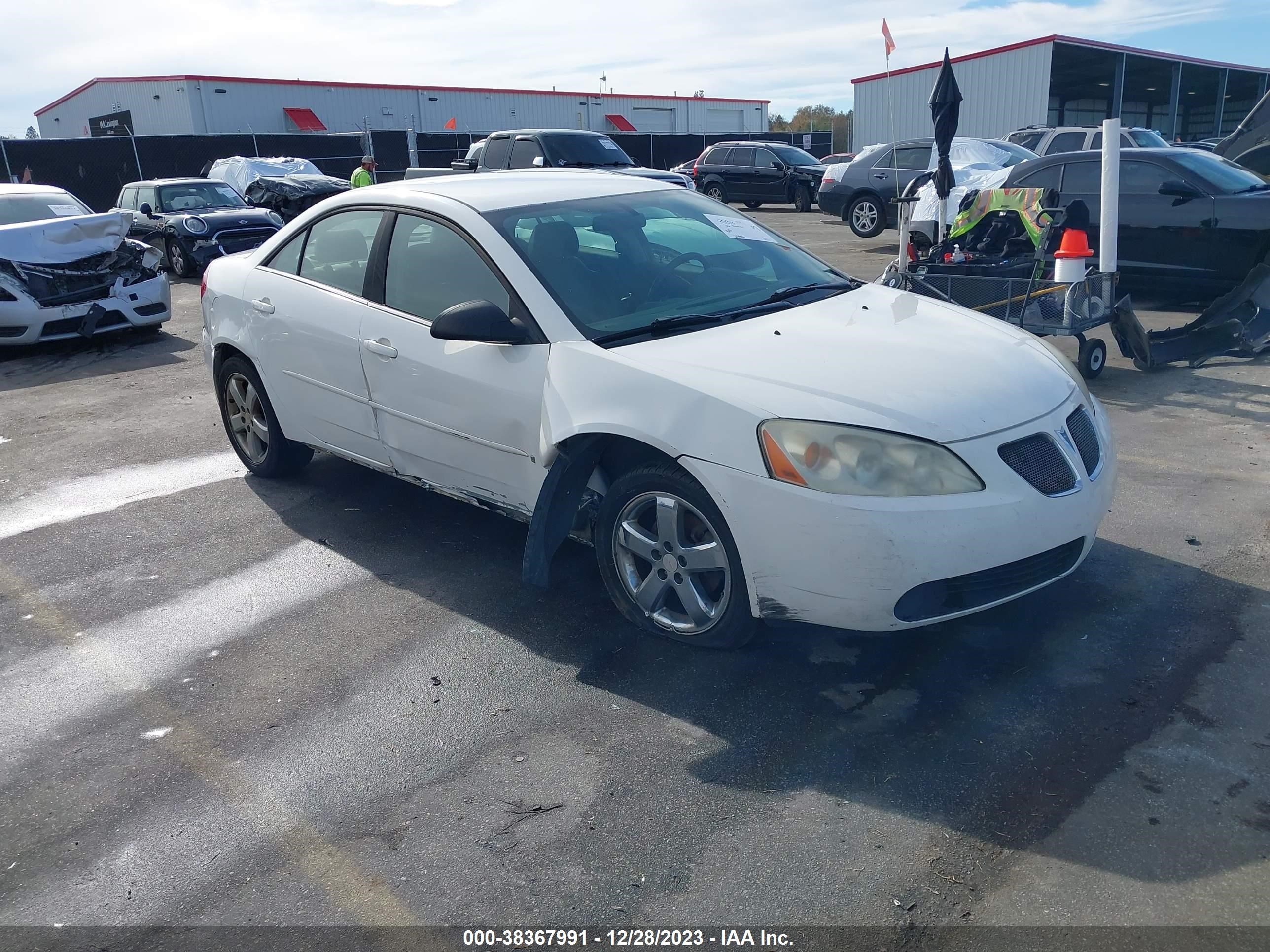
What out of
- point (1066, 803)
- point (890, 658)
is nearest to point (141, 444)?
point (890, 658)

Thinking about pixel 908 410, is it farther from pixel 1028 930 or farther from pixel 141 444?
pixel 141 444

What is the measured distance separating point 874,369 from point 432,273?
1981 mm

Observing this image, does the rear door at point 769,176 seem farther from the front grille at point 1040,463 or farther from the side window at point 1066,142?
the front grille at point 1040,463

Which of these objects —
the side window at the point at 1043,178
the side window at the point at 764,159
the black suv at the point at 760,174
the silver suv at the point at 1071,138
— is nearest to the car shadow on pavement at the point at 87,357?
the side window at the point at 1043,178

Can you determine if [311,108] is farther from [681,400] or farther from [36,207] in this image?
[681,400]

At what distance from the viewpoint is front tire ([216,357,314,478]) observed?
5605 millimetres

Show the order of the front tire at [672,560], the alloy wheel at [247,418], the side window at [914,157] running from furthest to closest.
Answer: the side window at [914,157] < the alloy wheel at [247,418] < the front tire at [672,560]

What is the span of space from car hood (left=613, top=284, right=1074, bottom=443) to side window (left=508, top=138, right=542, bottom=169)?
1245cm

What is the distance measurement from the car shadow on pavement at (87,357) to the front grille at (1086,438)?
A: 28.8ft

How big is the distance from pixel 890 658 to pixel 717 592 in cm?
65

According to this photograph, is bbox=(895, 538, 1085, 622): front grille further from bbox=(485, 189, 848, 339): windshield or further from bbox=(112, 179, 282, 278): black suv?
bbox=(112, 179, 282, 278): black suv

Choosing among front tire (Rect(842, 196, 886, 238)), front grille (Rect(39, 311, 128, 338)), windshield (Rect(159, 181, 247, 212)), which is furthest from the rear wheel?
Result: front grille (Rect(39, 311, 128, 338))

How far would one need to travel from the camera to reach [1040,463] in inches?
134

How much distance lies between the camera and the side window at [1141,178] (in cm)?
1016
